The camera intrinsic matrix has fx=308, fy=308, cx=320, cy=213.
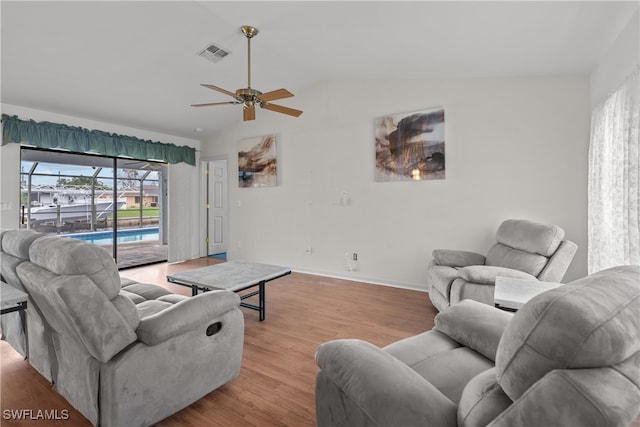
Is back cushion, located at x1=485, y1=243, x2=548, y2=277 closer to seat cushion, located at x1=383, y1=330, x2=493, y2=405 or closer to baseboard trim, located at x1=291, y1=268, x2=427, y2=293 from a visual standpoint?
baseboard trim, located at x1=291, y1=268, x2=427, y2=293

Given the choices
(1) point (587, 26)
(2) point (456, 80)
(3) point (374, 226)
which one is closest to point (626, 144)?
(1) point (587, 26)

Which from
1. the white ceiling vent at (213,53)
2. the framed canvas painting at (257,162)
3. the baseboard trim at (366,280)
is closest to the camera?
the white ceiling vent at (213,53)

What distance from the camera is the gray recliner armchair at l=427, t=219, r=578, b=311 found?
2.64 meters

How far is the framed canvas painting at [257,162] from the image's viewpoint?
534 centimetres

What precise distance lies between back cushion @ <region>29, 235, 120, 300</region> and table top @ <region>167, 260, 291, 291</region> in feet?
3.75

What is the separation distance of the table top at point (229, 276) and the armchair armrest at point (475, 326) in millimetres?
1703

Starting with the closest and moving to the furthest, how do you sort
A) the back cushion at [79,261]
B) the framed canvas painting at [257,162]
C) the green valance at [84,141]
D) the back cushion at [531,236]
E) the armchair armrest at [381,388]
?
1. the armchair armrest at [381,388]
2. the back cushion at [79,261]
3. the back cushion at [531,236]
4. the green valance at [84,141]
5. the framed canvas painting at [257,162]

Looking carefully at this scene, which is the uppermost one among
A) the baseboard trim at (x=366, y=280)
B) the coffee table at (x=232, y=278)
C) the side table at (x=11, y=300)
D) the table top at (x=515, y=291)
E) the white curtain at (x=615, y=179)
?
the white curtain at (x=615, y=179)

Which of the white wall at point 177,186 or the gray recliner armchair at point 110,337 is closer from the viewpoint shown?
the gray recliner armchair at point 110,337

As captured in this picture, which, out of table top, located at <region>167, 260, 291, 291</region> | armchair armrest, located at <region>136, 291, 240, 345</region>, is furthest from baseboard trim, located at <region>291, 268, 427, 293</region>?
armchair armrest, located at <region>136, 291, 240, 345</region>

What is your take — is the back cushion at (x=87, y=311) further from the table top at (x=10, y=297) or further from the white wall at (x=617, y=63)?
the white wall at (x=617, y=63)

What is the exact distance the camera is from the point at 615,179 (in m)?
2.36

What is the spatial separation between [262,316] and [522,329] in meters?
2.61

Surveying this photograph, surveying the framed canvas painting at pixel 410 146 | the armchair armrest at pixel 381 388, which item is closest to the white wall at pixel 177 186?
the framed canvas painting at pixel 410 146
